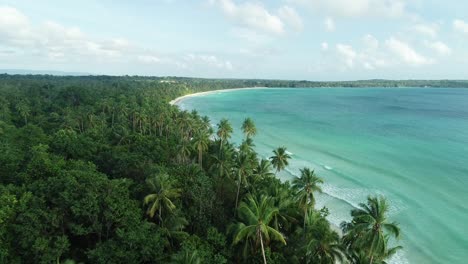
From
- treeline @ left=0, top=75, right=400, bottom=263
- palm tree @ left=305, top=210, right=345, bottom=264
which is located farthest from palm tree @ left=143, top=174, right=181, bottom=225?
palm tree @ left=305, top=210, right=345, bottom=264

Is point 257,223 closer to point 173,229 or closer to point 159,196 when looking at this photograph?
point 173,229

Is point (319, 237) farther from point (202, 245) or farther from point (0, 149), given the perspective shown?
point (0, 149)

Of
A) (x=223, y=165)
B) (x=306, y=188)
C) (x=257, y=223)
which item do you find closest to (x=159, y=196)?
(x=257, y=223)

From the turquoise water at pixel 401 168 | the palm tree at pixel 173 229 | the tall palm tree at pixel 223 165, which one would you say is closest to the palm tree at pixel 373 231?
the turquoise water at pixel 401 168

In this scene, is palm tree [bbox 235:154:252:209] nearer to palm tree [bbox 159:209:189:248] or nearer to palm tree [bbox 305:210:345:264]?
palm tree [bbox 159:209:189:248]

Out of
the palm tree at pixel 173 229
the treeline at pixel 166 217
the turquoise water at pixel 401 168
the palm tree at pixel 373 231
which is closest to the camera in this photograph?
the palm tree at pixel 373 231

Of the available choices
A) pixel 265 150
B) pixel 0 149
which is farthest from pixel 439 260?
pixel 0 149

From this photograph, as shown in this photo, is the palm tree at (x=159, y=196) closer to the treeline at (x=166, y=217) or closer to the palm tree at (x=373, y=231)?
the treeline at (x=166, y=217)

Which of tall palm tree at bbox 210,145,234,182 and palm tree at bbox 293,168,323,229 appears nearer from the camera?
palm tree at bbox 293,168,323,229
